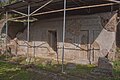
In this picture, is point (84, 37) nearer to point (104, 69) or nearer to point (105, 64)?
point (105, 64)

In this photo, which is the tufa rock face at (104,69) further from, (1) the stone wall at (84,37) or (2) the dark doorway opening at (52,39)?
(2) the dark doorway opening at (52,39)

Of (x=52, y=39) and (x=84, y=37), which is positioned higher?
(x=84, y=37)

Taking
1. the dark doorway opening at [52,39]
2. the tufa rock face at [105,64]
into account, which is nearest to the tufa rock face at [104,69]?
the tufa rock face at [105,64]

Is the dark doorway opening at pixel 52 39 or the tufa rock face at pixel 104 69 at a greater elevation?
the dark doorway opening at pixel 52 39

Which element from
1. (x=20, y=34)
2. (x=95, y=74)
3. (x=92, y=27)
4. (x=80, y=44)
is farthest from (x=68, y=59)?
(x=20, y=34)

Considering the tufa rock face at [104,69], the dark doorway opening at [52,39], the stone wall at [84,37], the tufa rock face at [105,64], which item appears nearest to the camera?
the tufa rock face at [104,69]

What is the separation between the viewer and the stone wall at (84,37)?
1197 centimetres

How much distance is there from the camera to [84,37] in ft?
43.0

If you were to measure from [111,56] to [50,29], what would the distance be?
5.16 metres

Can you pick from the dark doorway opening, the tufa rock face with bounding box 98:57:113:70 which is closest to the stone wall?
the dark doorway opening

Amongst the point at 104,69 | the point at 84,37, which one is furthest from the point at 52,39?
the point at 104,69

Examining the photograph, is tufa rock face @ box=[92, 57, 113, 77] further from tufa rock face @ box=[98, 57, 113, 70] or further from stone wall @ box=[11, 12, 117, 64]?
stone wall @ box=[11, 12, 117, 64]

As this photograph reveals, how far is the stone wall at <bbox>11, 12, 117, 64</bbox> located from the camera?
11969 mm

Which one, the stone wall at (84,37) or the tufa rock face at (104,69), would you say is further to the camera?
the stone wall at (84,37)
